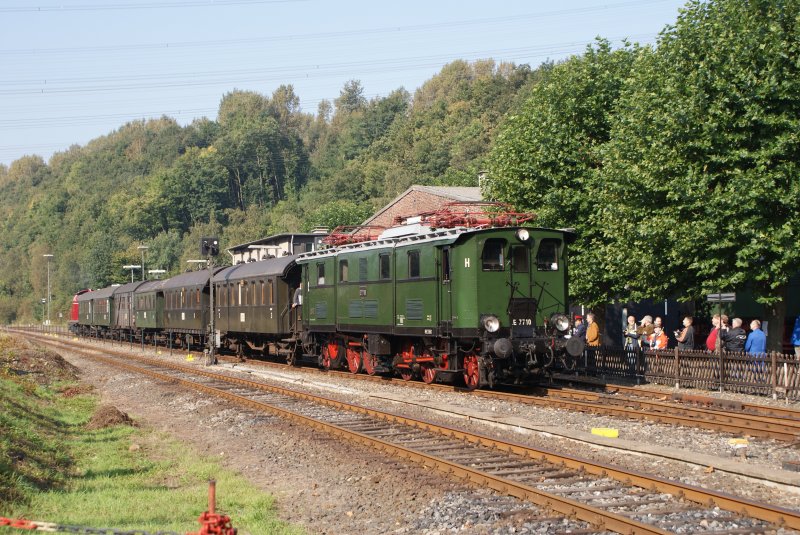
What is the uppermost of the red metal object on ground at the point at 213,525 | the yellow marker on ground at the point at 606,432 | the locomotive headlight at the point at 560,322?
the locomotive headlight at the point at 560,322

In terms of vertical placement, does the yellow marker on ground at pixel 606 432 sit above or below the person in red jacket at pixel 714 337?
below

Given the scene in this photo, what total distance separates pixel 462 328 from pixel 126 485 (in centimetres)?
956

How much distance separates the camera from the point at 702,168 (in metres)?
22.4

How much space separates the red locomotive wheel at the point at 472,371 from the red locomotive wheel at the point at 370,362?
14.0ft

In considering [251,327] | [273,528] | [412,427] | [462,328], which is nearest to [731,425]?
[412,427]

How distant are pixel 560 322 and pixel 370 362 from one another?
22.5 feet

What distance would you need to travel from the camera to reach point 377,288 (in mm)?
23031

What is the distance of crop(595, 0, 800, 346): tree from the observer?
20.6 meters

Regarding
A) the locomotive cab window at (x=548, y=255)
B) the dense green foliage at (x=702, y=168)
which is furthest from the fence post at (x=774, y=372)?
the locomotive cab window at (x=548, y=255)

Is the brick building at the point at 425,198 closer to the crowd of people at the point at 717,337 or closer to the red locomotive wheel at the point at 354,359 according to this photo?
the crowd of people at the point at 717,337

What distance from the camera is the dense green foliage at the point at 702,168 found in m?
20.7

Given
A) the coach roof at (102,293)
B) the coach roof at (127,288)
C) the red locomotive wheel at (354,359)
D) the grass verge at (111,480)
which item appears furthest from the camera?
the coach roof at (102,293)

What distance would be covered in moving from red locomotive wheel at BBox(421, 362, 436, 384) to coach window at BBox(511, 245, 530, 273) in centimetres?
374

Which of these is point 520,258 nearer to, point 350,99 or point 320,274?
point 320,274
